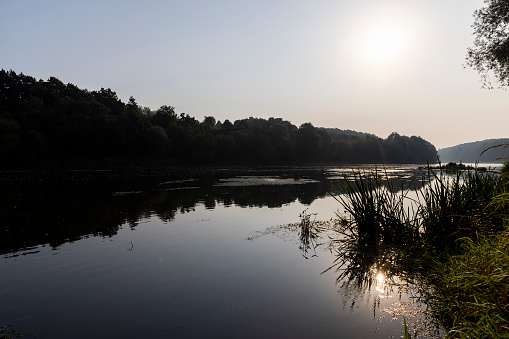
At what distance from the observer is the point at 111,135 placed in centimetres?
9681

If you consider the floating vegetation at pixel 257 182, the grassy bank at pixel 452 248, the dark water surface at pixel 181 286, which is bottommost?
the dark water surface at pixel 181 286

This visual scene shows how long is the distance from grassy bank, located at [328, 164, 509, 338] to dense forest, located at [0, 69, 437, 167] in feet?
275

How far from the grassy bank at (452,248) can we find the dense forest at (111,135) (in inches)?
3300

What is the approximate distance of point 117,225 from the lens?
17.2 m

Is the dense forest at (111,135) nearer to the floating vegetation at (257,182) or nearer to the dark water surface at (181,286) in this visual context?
the floating vegetation at (257,182)

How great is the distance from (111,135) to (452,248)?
102523 mm

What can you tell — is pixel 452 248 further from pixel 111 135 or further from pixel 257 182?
pixel 111 135

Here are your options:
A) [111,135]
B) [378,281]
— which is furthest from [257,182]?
[111,135]

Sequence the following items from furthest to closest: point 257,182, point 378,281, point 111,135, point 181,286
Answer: point 111,135 → point 257,182 → point 378,281 → point 181,286

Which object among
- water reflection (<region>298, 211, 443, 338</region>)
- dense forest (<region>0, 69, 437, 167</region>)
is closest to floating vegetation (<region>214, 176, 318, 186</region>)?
water reflection (<region>298, 211, 443, 338</region>)

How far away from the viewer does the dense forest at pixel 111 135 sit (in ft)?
262

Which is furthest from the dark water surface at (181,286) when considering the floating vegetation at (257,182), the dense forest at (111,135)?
the dense forest at (111,135)

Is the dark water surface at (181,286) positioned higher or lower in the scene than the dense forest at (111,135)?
lower

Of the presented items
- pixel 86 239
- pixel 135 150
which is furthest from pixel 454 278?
pixel 135 150
